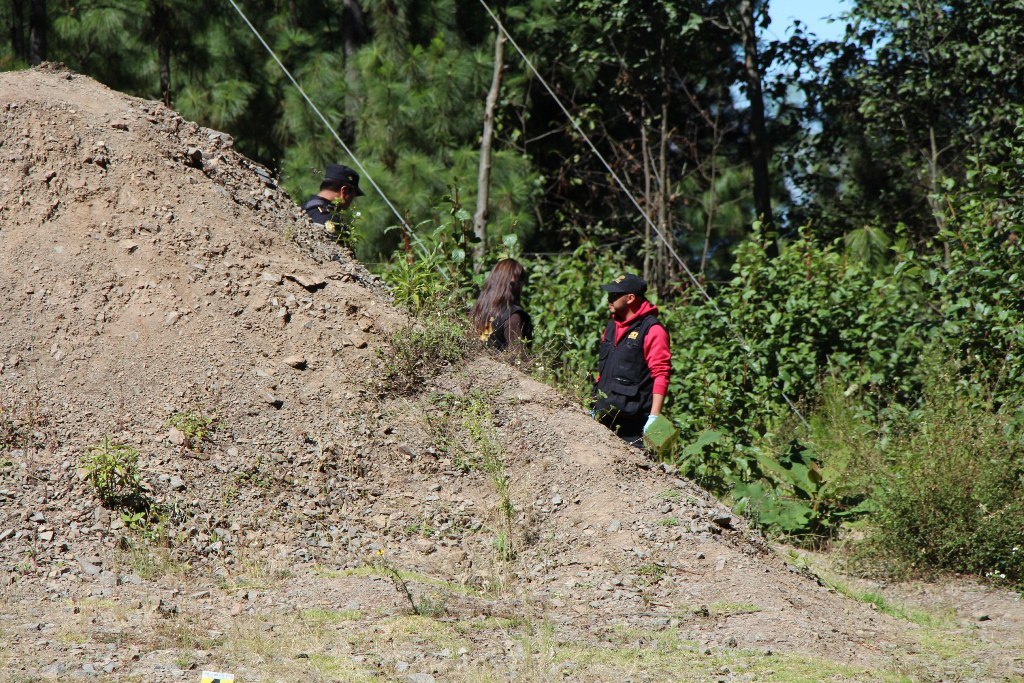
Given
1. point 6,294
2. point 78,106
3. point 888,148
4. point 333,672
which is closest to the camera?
point 333,672

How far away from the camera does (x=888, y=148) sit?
1272 centimetres

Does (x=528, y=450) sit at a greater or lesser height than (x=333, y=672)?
greater

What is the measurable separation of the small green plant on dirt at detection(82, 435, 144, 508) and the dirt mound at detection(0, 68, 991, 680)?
87 millimetres

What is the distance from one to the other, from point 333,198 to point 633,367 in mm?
2454

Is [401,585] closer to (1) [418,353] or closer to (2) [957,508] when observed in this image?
(1) [418,353]

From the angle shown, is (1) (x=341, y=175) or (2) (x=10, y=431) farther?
(1) (x=341, y=175)

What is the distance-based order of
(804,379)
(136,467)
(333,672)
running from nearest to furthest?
(333,672)
(136,467)
(804,379)

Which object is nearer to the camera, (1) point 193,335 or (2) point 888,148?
(1) point 193,335

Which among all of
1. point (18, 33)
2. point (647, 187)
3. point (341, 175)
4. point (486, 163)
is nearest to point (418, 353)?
point (341, 175)

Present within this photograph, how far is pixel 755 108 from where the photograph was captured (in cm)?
1267

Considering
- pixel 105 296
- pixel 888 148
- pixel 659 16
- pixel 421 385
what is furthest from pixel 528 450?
pixel 888 148

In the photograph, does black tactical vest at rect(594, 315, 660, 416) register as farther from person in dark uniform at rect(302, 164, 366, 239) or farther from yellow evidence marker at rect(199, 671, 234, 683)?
yellow evidence marker at rect(199, 671, 234, 683)

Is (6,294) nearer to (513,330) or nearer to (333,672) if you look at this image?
(513,330)

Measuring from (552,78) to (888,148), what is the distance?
3.94m
